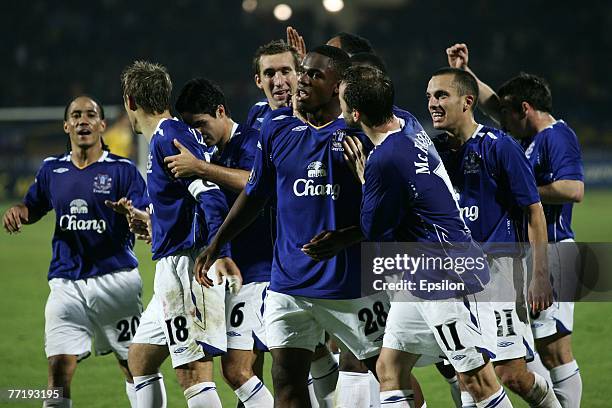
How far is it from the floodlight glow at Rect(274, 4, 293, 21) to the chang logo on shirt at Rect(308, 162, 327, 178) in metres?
23.4

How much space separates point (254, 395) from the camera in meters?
5.29

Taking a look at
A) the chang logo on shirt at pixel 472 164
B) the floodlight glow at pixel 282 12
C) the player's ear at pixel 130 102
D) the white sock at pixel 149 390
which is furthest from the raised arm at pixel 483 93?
the floodlight glow at pixel 282 12

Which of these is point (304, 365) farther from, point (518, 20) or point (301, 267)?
point (518, 20)

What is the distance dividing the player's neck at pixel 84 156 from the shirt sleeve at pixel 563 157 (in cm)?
294

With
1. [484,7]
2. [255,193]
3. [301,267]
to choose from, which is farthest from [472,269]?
[484,7]

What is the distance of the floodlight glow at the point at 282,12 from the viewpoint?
1085 inches

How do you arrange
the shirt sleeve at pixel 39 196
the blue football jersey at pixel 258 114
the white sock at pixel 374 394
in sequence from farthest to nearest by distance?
the shirt sleeve at pixel 39 196 < the blue football jersey at pixel 258 114 < the white sock at pixel 374 394

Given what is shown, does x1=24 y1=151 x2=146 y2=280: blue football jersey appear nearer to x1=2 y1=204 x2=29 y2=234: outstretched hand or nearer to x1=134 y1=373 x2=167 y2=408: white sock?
x1=2 y1=204 x2=29 y2=234: outstretched hand

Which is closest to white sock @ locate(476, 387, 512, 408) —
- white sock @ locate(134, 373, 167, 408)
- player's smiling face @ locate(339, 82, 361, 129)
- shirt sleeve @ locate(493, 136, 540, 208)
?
shirt sleeve @ locate(493, 136, 540, 208)

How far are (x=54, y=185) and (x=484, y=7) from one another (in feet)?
89.9

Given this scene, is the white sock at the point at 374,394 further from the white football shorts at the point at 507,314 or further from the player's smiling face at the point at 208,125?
the player's smiling face at the point at 208,125

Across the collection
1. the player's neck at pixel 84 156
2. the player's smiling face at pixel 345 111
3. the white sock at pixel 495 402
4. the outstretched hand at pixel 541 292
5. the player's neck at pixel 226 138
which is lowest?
the white sock at pixel 495 402

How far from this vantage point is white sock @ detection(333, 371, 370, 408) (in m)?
5.08
